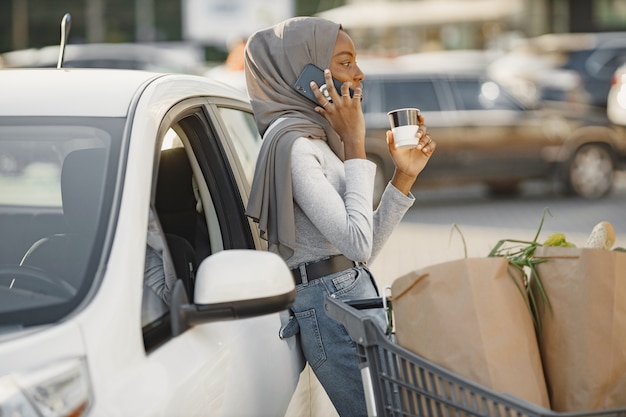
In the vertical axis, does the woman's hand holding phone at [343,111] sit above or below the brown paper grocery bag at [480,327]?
above

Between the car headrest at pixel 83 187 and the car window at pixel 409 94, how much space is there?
9.94 meters

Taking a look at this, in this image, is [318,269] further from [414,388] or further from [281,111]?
[414,388]

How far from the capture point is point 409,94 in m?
12.7

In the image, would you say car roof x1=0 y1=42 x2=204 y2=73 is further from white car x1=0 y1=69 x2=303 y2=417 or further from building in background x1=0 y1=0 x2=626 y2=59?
white car x1=0 y1=69 x2=303 y2=417

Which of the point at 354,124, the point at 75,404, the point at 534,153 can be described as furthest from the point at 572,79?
the point at 75,404

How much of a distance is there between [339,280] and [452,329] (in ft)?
2.78

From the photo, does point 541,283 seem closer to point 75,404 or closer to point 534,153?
point 75,404

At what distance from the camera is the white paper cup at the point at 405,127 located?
290 centimetres

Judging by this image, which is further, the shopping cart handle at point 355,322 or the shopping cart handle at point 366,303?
the shopping cart handle at point 366,303

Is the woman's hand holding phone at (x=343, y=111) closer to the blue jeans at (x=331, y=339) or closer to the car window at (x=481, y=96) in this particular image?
the blue jeans at (x=331, y=339)

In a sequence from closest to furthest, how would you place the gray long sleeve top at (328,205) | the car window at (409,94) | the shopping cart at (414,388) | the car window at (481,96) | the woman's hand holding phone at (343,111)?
1. the shopping cart at (414,388)
2. the gray long sleeve top at (328,205)
3. the woman's hand holding phone at (343,111)
4. the car window at (409,94)
5. the car window at (481,96)

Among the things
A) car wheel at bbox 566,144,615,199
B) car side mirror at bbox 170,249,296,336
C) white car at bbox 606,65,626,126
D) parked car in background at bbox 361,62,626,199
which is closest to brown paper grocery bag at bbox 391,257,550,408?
car side mirror at bbox 170,249,296,336

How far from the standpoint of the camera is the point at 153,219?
276cm

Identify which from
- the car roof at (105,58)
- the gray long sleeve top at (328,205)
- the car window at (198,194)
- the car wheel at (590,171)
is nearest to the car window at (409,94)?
the car wheel at (590,171)
